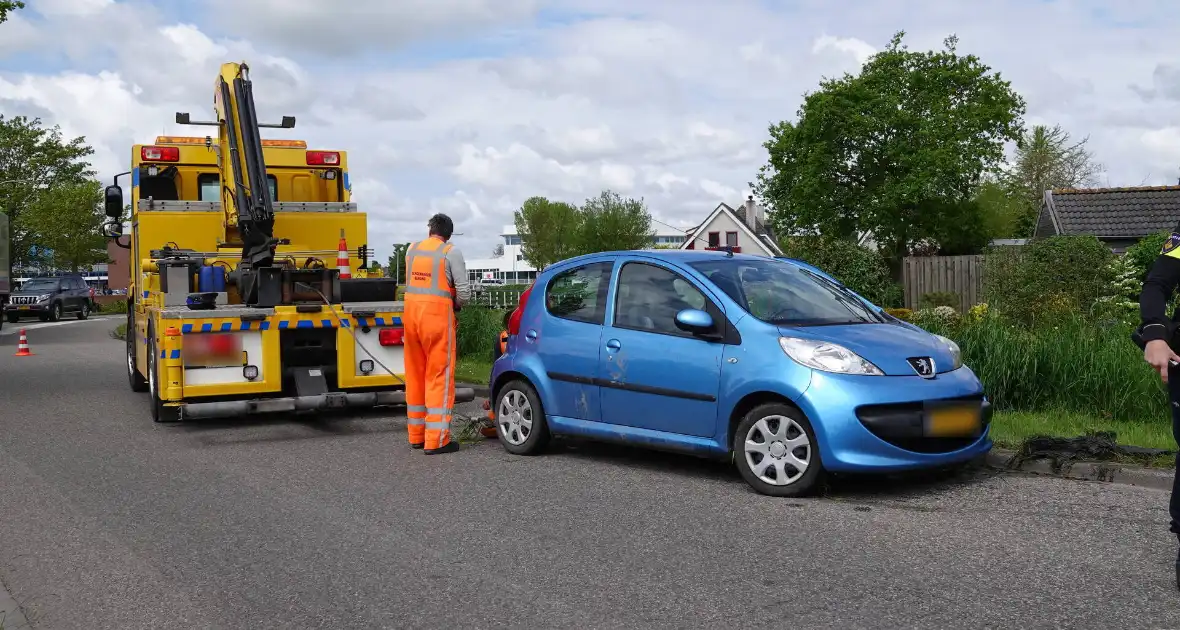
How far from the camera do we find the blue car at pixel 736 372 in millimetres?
6781

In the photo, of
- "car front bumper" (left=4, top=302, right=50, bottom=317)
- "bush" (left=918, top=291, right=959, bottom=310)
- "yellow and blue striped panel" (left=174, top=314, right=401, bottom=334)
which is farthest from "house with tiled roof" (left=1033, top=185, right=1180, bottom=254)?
"car front bumper" (left=4, top=302, right=50, bottom=317)

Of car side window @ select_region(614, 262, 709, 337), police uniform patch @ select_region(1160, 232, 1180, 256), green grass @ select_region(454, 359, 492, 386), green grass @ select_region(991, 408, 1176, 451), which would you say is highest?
police uniform patch @ select_region(1160, 232, 1180, 256)

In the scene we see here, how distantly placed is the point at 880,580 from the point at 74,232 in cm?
6335

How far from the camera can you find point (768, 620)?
460 cm

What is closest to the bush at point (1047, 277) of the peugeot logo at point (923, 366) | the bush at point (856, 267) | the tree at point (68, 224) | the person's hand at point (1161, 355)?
the peugeot logo at point (923, 366)

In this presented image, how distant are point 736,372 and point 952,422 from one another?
4.35ft

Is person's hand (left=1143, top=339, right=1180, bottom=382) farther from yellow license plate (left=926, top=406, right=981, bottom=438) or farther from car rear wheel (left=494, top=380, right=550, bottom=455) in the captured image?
car rear wheel (left=494, top=380, right=550, bottom=455)

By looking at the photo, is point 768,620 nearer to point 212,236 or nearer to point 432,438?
point 432,438

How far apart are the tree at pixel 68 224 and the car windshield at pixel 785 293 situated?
2242 inches

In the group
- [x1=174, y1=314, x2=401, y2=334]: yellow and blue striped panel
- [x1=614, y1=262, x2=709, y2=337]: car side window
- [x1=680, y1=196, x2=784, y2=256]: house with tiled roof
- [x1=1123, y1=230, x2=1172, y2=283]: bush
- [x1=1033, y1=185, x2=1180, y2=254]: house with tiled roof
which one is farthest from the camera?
[x1=680, y1=196, x2=784, y2=256]: house with tiled roof

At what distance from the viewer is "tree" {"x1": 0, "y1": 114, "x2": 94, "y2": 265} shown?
6041cm

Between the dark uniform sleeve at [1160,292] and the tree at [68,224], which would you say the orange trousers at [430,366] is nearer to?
the dark uniform sleeve at [1160,292]

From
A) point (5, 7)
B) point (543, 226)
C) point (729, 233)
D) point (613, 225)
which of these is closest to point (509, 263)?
point (543, 226)

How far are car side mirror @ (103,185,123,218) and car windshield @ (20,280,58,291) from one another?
31918 mm
